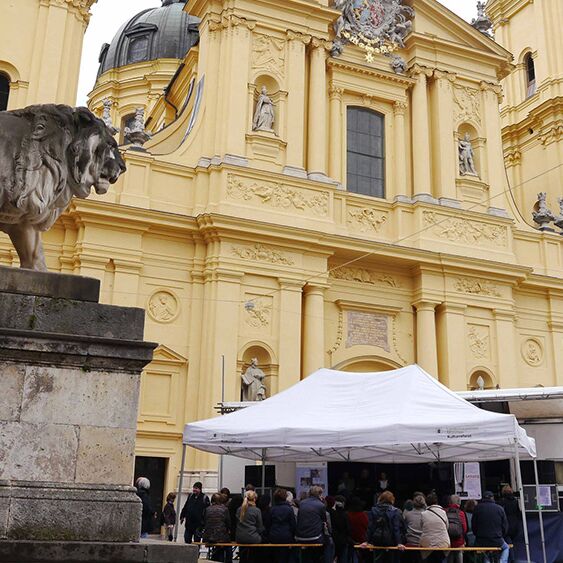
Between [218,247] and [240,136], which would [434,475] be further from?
[240,136]

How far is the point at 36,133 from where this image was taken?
5.95 meters

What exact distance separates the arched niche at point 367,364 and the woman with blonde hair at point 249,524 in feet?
31.2

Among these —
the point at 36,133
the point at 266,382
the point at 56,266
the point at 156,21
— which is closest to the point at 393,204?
the point at 266,382

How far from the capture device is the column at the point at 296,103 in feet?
63.4

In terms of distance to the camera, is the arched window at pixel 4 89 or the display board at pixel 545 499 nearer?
the display board at pixel 545 499

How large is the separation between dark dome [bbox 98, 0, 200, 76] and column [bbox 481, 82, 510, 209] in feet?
49.2

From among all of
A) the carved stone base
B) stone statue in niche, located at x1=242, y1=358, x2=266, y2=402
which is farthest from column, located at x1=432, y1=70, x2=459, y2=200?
the carved stone base

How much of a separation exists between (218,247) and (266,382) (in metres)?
3.20

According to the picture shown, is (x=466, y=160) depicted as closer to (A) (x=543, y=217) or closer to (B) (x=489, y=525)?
(A) (x=543, y=217)

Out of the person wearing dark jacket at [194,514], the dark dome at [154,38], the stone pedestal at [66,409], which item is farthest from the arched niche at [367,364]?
the dark dome at [154,38]

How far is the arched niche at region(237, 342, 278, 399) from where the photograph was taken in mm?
17531

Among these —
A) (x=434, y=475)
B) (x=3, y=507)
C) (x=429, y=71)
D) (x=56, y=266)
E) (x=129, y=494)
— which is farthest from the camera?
(x=429, y=71)

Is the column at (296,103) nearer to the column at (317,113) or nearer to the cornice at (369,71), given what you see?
the column at (317,113)

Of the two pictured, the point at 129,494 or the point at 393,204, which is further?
the point at 393,204
